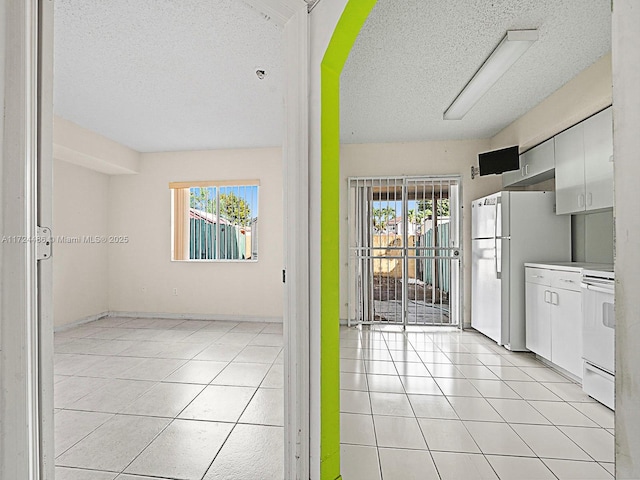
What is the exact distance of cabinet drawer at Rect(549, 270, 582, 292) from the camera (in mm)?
3066

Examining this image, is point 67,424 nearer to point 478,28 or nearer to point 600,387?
point 600,387

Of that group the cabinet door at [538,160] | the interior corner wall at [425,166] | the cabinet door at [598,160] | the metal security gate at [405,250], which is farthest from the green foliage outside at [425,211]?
the cabinet door at [598,160]

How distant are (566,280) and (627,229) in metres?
3.28

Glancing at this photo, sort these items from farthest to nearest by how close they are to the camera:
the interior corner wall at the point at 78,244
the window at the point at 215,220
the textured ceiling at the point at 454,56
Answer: the window at the point at 215,220 < the interior corner wall at the point at 78,244 < the textured ceiling at the point at 454,56

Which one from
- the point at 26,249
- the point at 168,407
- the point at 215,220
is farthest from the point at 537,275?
the point at 215,220

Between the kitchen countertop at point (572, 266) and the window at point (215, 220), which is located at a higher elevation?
the window at point (215, 220)

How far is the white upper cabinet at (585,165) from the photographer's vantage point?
2.95 m

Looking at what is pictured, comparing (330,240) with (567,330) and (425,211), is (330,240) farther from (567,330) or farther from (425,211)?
(425,211)

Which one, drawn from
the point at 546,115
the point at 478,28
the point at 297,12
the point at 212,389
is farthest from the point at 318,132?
the point at 546,115

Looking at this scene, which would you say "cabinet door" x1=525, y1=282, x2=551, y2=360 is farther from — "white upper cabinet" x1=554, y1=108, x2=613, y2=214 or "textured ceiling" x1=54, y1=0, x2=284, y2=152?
"textured ceiling" x1=54, y1=0, x2=284, y2=152

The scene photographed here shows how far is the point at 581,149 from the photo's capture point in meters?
3.28

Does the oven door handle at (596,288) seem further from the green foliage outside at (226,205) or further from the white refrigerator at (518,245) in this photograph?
the green foliage outside at (226,205)

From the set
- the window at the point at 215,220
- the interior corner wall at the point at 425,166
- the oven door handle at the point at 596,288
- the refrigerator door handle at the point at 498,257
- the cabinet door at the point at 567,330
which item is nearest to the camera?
the oven door handle at the point at 596,288

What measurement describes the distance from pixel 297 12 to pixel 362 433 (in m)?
2.40
